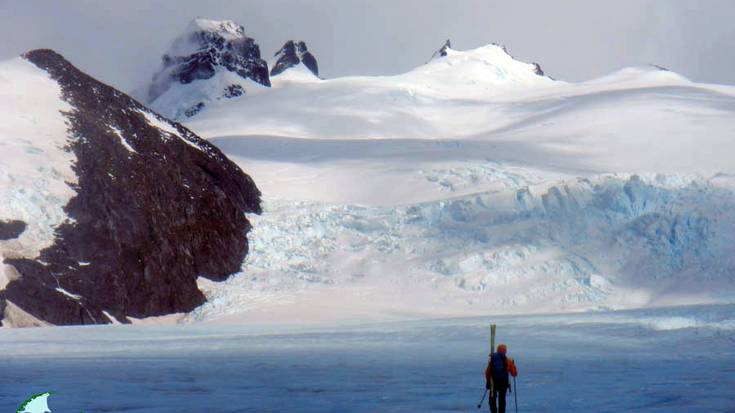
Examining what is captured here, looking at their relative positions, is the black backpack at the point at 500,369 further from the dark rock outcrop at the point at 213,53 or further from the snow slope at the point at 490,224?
the dark rock outcrop at the point at 213,53

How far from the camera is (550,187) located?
54.7 meters

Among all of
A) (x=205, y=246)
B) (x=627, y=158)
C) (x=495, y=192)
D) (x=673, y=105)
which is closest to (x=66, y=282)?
(x=205, y=246)

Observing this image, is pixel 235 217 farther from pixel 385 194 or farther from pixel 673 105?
pixel 673 105

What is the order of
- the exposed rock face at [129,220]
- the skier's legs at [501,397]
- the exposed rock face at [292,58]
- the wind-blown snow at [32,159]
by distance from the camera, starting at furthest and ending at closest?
the exposed rock face at [292,58], the wind-blown snow at [32,159], the exposed rock face at [129,220], the skier's legs at [501,397]

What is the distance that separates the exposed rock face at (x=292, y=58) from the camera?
507 feet

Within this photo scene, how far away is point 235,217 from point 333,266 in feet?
23.1

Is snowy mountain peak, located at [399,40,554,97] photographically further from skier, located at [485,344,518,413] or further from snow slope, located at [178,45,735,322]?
skier, located at [485,344,518,413]

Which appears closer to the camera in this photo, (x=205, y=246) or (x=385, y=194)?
(x=205, y=246)

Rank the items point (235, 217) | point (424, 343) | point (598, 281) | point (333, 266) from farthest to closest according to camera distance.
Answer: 1. point (235, 217)
2. point (333, 266)
3. point (598, 281)
4. point (424, 343)

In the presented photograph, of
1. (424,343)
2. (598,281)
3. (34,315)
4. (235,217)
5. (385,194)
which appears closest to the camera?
(424,343)

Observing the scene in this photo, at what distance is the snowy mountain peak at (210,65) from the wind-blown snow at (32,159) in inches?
2753

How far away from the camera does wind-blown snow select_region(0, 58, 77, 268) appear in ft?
147

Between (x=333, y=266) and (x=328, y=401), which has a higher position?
(x=333, y=266)

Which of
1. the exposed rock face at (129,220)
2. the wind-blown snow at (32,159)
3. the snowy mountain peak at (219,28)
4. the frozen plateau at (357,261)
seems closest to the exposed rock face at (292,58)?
the snowy mountain peak at (219,28)
